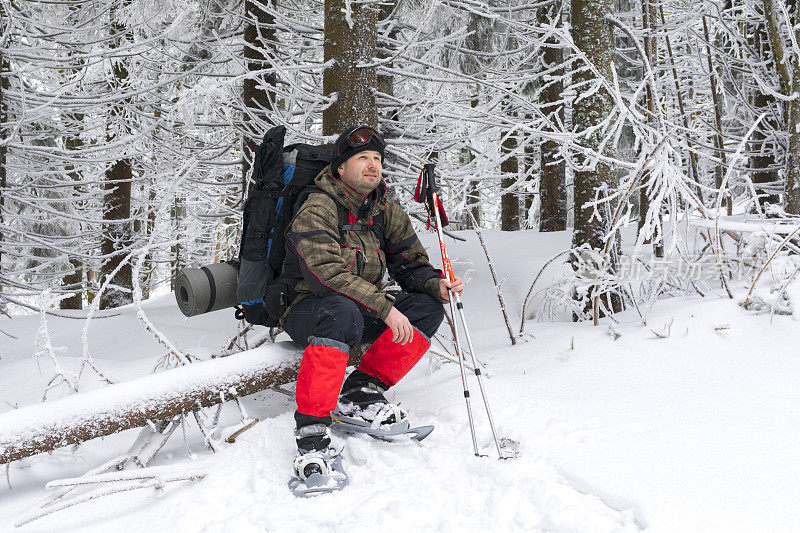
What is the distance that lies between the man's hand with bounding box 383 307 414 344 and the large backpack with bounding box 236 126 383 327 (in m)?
0.68

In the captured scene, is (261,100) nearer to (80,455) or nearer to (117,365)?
(117,365)

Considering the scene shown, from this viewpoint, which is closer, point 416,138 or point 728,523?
point 728,523

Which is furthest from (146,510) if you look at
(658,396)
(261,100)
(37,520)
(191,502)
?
(261,100)

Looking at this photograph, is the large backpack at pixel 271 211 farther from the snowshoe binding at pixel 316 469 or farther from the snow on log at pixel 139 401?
the snowshoe binding at pixel 316 469

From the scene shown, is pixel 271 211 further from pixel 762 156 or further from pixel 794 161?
pixel 762 156

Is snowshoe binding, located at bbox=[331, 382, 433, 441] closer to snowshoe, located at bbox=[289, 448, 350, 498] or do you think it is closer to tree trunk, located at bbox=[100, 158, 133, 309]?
snowshoe, located at bbox=[289, 448, 350, 498]

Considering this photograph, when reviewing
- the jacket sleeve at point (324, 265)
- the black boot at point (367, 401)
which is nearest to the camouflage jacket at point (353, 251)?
the jacket sleeve at point (324, 265)

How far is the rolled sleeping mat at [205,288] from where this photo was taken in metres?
3.47

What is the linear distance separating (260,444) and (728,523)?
7.81 ft

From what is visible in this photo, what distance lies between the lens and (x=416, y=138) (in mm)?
6027

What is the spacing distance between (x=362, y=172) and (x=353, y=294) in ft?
2.71

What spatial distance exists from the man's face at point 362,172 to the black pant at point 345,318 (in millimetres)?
773

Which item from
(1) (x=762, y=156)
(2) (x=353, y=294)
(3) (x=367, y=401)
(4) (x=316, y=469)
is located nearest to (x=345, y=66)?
(2) (x=353, y=294)

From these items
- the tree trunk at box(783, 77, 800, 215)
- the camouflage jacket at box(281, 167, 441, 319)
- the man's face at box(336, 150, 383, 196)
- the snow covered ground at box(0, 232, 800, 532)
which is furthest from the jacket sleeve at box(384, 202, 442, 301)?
the tree trunk at box(783, 77, 800, 215)
